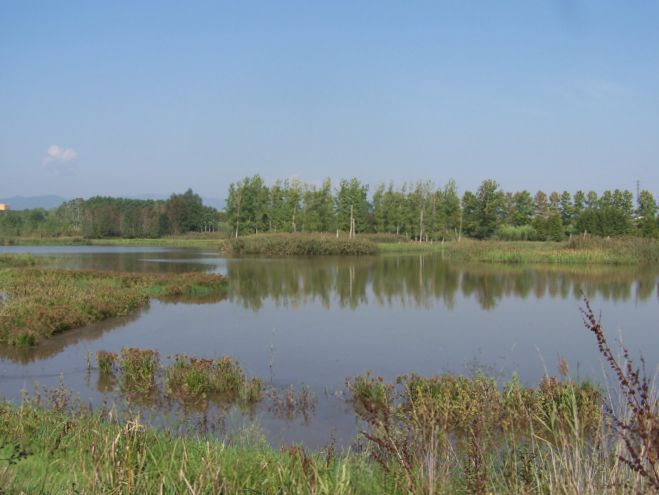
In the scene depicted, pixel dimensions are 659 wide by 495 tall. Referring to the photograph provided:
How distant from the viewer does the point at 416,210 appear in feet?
215

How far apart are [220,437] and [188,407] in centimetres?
161

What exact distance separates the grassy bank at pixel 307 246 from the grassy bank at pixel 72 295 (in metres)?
25.0

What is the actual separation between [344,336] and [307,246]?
120 feet

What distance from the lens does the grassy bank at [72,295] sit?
13250 millimetres

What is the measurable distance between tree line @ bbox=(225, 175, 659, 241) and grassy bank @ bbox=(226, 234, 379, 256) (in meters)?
11.8

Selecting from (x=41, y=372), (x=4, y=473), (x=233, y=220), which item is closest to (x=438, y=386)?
(x=4, y=473)

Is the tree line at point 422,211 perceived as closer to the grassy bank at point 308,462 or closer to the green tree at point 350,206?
the green tree at point 350,206

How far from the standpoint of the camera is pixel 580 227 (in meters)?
58.0

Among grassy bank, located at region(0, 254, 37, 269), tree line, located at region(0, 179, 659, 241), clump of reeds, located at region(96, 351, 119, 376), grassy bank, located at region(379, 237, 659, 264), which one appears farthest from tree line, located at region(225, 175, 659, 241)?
clump of reeds, located at region(96, 351, 119, 376)

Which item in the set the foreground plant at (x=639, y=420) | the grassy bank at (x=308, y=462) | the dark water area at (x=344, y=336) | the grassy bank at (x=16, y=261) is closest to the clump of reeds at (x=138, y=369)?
the dark water area at (x=344, y=336)

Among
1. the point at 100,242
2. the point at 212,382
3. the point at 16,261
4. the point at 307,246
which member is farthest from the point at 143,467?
the point at 100,242

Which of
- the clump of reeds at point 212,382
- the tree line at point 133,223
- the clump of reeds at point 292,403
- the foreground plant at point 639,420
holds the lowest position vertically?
the clump of reeds at point 292,403

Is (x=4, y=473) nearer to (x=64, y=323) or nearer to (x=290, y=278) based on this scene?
(x=64, y=323)

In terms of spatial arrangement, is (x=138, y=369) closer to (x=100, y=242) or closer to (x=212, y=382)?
(x=212, y=382)
